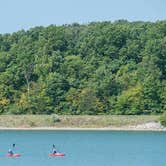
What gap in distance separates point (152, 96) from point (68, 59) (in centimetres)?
1902

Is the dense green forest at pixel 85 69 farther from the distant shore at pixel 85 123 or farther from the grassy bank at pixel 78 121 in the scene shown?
the distant shore at pixel 85 123

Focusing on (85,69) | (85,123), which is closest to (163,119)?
(85,123)

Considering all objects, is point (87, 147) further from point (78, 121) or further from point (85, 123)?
point (78, 121)

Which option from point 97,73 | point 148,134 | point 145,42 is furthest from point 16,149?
point 145,42

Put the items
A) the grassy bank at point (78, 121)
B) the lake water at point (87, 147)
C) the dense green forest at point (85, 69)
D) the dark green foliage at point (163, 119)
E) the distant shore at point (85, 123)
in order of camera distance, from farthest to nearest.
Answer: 1. the dense green forest at point (85, 69)
2. the grassy bank at point (78, 121)
3. the distant shore at point (85, 123)
4. the dark green foliage at point (163, 119)
5. the lake water at point (87, 147)

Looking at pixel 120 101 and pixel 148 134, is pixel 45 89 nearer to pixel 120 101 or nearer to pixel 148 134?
pixel 120 101

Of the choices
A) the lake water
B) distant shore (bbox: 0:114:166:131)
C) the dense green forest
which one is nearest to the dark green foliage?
distant shore (bbox: 0:114:166:131)

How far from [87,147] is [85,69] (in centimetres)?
5095

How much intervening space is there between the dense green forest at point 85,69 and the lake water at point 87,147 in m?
14.4

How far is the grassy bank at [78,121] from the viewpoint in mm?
124062

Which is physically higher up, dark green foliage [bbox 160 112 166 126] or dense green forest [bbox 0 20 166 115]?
dense green forest [bbox 0 20 166 115]

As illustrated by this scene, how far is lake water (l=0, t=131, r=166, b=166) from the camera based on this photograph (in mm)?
78938

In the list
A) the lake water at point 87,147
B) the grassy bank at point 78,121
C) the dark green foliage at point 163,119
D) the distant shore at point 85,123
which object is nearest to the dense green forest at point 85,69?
the grassy bank at point 78,121

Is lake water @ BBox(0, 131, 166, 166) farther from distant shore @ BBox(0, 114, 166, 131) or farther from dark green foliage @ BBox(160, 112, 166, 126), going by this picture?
dark green foliage @ BBox(160, 112, 166, 126)
